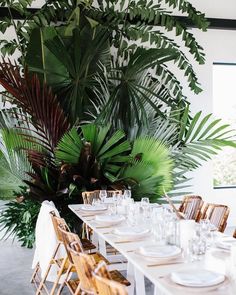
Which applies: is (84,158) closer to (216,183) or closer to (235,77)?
(216,183)

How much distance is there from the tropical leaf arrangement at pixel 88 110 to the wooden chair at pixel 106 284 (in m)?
3.17

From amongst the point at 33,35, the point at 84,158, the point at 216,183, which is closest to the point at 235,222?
the point at 216,183

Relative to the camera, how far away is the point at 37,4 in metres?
6.86

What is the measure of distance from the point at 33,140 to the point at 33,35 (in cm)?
141

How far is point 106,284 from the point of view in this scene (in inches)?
75.3

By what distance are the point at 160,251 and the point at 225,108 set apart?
5.61 m

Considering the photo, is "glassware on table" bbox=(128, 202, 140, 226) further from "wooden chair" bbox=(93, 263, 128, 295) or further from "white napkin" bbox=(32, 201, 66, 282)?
"wooden chair" bbox=(93, 263, 128, 295)

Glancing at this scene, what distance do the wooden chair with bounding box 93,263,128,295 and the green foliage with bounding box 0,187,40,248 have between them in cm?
357

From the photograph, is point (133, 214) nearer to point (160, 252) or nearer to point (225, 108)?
point (160, 252)

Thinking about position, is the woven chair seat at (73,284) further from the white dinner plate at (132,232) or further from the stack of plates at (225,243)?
the stack of plates at (225,243)

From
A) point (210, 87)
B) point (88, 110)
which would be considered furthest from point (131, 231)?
point (210, 87)

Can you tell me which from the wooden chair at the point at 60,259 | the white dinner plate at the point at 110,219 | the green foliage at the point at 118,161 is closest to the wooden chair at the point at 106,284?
the wooden chair at the point at 60,259

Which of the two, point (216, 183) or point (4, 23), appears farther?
point (216, 183)

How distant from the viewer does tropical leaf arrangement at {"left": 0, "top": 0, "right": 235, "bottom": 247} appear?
5.49 m
